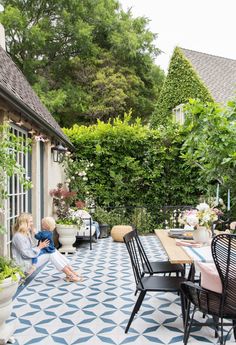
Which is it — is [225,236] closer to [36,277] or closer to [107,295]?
[107,295]

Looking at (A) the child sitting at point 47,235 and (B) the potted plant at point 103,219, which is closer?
(A) the child sitting at point 47,235

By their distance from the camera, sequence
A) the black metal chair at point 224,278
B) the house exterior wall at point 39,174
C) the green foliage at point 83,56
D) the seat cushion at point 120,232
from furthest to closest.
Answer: the green foliage at point 83,56, the seat cushion at point 120,232, the house exterior wall at point 39,174, the black metal chair at point 224,278

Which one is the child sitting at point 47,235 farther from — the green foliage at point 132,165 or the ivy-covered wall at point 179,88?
the ivy-covered wall at point 179,88

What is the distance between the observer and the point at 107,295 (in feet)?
15.3

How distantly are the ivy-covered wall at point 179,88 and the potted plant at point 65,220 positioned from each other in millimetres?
6918

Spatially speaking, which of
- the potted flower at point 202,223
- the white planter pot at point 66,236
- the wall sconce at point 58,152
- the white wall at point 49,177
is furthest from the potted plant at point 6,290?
the wall sconce at point 58,152

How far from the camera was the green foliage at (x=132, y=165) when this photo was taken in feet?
32.3

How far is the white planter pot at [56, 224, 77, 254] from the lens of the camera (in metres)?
7.27

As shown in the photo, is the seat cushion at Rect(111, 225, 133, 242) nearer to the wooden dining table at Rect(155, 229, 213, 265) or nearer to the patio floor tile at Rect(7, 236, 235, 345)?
the patio floor tile at Rect(7, 236, 235, 345)

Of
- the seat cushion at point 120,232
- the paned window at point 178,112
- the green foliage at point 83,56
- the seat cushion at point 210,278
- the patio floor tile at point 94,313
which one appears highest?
the green foliage at point 83,56

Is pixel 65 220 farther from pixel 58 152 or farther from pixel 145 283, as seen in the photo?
pixel 145 283

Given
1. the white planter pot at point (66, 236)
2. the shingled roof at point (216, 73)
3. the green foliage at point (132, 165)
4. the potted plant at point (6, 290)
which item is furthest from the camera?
the shingled roof at point (216, 73)

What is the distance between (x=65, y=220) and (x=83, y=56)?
1193 centimetres

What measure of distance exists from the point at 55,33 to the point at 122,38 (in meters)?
3.21
